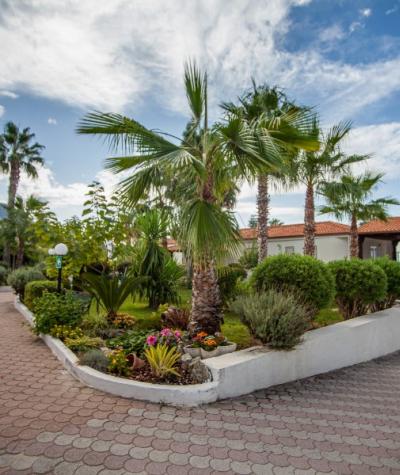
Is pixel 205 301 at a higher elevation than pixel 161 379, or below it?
higher

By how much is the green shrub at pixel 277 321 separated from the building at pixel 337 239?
685 inches

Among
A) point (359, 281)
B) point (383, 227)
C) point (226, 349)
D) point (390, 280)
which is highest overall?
point (383, 227)

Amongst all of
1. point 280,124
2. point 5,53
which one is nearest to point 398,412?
point 280,124

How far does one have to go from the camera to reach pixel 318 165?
13289mm

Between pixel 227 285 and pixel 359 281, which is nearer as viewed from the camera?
pixel 359 281

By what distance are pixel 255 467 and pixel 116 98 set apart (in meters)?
7.62

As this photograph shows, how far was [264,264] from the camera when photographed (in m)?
6.77

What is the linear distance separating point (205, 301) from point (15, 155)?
2781 cm

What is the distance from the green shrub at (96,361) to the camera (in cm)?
460

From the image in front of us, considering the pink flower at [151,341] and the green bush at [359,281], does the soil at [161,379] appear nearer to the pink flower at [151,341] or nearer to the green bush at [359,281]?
the pink flower at [151,341]

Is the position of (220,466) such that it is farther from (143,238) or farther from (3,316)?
(3,316)

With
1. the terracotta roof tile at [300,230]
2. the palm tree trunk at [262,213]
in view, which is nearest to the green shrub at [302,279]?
the palm tree trunk at [262,213]

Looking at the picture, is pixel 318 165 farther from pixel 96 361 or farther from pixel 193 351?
pixel 96 361

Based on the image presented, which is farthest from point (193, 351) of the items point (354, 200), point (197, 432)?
point (354, 200)
